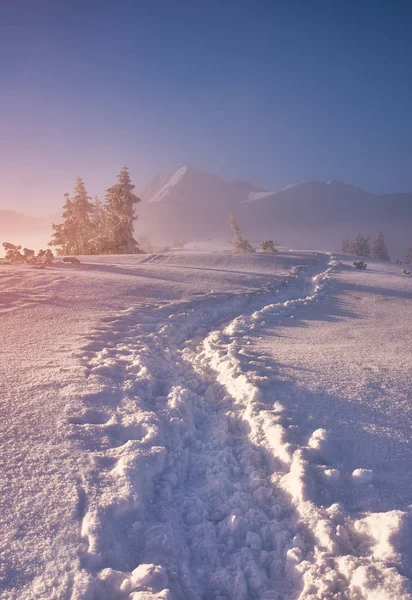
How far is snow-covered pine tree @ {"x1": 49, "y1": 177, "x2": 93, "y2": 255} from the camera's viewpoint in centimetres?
3000

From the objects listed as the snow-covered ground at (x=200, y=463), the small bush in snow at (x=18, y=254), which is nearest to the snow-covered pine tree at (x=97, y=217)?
the small bush in snow at (x=18, y=254)

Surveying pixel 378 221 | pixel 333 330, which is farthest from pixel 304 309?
pixel 378 221

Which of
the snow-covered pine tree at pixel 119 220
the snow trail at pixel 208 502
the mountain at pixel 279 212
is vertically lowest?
the snow trail at pixel 208 502

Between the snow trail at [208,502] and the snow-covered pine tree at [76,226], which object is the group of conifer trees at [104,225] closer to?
the snow-covered pine tree at [76,226]

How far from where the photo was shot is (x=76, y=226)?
30672mm

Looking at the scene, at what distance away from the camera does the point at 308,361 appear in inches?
241

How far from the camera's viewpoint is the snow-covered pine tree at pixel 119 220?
85.3ft

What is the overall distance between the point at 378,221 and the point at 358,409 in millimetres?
132345

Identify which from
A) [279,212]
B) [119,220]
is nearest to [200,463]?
[119,220]

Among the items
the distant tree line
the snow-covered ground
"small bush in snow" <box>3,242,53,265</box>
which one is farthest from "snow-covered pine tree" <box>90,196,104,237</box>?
the distant tree line

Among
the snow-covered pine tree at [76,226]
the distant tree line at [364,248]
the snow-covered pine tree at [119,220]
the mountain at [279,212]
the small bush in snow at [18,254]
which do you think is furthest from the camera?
the mountain at [279,212]

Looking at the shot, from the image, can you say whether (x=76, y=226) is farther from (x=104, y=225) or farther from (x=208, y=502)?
(x=208, y=502)

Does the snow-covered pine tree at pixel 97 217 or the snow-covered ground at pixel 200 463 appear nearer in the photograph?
the snow-covered ground at pixel 200 463

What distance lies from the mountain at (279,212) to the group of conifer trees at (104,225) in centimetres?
6997
